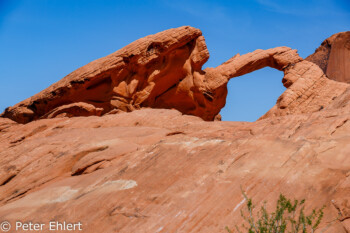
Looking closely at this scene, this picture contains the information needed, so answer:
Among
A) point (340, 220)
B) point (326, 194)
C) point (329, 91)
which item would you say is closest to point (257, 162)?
point (326, 194)

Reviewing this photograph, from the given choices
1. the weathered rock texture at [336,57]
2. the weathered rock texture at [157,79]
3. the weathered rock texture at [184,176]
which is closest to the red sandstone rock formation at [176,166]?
the weathered rock texture at [184,176]

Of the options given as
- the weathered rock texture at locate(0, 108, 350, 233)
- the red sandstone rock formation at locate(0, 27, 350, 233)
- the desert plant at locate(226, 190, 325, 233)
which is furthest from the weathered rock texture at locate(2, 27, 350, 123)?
the desert plant at locate(226, 190, 325, 233)

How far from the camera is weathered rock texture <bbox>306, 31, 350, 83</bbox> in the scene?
28609 mm

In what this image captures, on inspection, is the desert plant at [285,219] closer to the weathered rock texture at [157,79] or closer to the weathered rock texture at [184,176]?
the weathered rock texture at [184,176]

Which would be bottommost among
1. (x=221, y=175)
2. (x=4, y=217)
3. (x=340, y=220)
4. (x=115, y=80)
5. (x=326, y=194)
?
(x=340, y=220)

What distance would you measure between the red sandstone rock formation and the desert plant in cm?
23

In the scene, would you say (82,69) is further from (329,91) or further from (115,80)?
(329,91)

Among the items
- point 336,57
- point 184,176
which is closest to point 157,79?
point 184,176

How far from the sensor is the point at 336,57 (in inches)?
1160

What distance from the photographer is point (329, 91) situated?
672 inches

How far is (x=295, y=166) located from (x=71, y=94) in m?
14.2

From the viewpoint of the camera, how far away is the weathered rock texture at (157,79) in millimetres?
19516

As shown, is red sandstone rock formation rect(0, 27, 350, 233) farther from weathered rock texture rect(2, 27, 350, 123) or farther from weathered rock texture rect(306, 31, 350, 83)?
weathered rock texture rect(306, 31, 350, 83)

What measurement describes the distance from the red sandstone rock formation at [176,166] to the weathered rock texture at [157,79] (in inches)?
81.0
